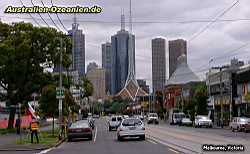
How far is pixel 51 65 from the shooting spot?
6562 cm

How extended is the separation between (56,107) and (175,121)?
179 ft

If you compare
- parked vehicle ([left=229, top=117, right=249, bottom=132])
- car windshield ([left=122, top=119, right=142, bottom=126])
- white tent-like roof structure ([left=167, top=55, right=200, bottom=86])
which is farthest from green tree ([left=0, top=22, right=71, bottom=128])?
white tent-like roof structure ([left=167, top=55, right=200, bottom=86])

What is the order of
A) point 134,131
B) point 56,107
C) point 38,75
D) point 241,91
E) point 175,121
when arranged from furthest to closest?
point 175,121 → point 241,91 → point 38,75 → point 56,107 → point 134,131

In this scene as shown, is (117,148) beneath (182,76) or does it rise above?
beneath

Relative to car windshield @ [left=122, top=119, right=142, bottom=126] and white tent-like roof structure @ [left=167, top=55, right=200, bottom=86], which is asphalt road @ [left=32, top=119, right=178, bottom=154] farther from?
white tent-like roof structure @ [left=167, top=55, right=200, bottom=86]

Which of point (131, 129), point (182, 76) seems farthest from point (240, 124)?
point (182, 76)

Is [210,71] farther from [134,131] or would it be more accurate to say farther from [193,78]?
[134,131]

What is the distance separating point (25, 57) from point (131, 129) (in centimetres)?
2318

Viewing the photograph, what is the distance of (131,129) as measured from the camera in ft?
143

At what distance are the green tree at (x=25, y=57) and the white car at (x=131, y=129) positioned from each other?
21214 millimetres

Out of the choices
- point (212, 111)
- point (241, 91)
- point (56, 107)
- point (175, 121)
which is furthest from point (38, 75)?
point (212, 111)

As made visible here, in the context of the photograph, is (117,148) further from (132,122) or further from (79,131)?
(79,131)

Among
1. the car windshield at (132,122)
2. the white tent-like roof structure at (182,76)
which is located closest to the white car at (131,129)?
the car windshield at (132,122)

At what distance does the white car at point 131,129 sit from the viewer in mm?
43469
